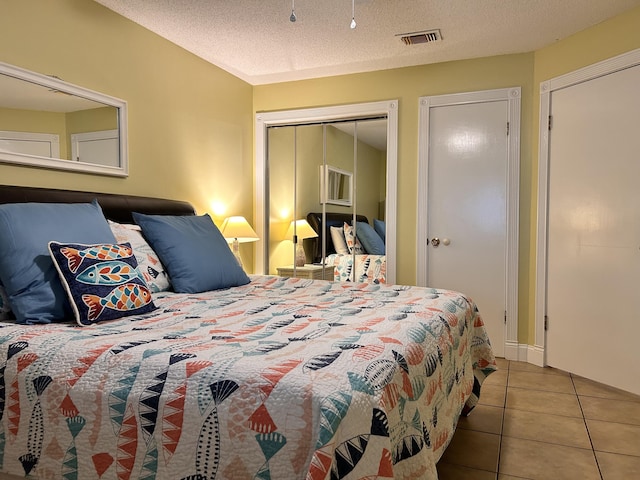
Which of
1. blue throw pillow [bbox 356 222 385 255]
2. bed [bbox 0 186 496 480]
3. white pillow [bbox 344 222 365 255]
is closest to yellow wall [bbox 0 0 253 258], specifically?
white pillow [bbox 344 222 365 255]

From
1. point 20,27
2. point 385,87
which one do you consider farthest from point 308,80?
point 20,27

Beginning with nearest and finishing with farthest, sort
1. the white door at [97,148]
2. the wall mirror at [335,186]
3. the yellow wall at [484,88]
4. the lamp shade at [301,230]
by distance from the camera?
1. the white door at [97,148]
2. the yellow wall at [484,88]
3. the wall mirror at [335,186]
4. the lamp shade at [301,230]

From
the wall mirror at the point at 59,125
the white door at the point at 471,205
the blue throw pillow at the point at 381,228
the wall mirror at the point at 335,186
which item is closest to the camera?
the wall mirror at the point at 59,125

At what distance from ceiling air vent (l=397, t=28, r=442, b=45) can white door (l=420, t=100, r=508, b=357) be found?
637mm

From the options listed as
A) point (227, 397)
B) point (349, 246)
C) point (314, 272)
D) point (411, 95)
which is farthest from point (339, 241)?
point (227, 397)

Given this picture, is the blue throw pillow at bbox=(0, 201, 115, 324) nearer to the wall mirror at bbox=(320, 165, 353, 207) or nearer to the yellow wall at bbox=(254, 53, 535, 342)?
the wall mirror at bbox=(320, 165, 353, 207)

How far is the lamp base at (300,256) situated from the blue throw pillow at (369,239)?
54 cm

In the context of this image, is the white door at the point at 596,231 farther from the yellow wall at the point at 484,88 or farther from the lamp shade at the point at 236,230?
the lamp shade at the point at 236,230

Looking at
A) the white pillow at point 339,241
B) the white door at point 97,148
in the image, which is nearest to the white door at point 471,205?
the white pillow at point 339,241

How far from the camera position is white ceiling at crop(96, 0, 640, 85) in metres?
2.86

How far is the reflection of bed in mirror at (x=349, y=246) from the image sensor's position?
4.12 m

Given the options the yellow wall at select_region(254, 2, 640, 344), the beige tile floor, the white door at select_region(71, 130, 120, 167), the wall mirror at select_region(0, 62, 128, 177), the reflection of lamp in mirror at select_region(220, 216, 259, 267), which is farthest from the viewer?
the reflection of lamp in mirror at select_region(220, 216, 259, 267)

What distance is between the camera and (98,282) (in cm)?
185

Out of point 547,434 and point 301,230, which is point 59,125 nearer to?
point 301,230
